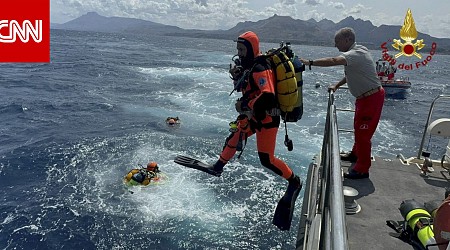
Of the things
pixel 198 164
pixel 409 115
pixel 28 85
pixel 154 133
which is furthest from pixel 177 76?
pixel 198 164

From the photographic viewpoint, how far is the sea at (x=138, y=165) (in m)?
13.6

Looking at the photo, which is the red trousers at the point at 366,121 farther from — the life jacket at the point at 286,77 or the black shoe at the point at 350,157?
the life jacket at the point at 286,77

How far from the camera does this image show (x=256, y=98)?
4754 millimetres

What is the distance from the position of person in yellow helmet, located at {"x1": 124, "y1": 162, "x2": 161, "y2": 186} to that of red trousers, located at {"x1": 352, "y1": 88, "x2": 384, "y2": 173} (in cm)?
1259

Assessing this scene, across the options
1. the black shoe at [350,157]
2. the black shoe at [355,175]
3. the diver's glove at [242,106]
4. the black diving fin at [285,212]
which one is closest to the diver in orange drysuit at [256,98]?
the diver's glove at [242,106]

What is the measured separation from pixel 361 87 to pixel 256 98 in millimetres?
1847

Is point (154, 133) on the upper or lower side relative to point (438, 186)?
lower

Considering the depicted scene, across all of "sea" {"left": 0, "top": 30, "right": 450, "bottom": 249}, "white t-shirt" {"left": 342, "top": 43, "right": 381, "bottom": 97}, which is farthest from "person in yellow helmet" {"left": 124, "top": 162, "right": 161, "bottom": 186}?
"white t-shirt" {"left": 342, "top": 43, "right": 381, "bottom": 97}

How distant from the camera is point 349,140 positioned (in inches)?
933

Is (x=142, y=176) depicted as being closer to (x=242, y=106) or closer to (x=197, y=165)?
(x=197, y=165)

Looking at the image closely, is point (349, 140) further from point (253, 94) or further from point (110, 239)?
point (253, 94)

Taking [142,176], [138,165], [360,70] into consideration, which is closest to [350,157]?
[360,70]

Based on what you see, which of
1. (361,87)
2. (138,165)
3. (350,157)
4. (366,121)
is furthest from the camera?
(138,165)

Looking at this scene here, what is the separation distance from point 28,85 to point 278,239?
3920cm
